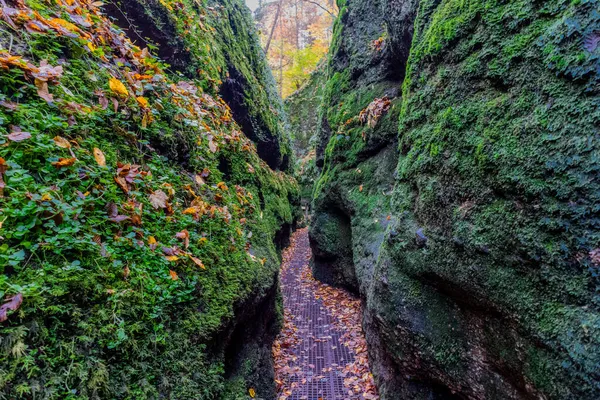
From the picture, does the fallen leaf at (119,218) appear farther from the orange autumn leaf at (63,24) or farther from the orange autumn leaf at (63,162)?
the orange autumn leaf at (63,24)

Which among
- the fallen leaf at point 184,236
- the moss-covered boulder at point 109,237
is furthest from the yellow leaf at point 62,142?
the fallen leaf at point 184,236

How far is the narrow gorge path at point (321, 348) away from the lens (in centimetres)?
443

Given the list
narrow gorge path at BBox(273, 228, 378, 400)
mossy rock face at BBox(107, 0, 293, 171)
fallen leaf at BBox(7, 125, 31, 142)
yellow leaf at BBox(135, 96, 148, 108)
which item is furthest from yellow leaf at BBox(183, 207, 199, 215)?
mossy rock face at BBox(107, 0, 293, 171)

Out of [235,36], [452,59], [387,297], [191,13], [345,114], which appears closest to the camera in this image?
[452,59]

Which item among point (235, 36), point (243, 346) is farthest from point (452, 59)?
point (235, 36)

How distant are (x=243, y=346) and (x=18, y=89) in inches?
139

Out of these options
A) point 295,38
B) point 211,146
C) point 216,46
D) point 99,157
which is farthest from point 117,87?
point 295,38

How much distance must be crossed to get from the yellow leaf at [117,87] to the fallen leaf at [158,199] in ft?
4.12

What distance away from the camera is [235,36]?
419 inches

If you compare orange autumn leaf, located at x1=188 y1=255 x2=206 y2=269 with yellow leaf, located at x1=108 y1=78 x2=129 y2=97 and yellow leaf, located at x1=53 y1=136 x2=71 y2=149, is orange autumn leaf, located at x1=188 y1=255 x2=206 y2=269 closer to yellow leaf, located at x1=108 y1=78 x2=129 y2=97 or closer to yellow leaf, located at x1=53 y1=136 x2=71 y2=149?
yellow leaf, located at x1=53 y1=136 x2=71 y2=149

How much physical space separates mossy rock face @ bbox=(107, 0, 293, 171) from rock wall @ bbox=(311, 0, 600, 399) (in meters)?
4.75

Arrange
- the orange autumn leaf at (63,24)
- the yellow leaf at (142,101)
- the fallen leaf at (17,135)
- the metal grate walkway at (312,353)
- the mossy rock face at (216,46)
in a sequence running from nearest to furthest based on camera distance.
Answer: the fallen leaf at (17,135)
the orange autumn leaf at (63,24)
the yellow leaf at (142,101)
the metal grate walkway at (312,353)
the mossy rock face at (216,46)

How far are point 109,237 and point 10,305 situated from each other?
0.88 m

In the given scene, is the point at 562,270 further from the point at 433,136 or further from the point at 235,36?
the point at 235,36
